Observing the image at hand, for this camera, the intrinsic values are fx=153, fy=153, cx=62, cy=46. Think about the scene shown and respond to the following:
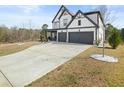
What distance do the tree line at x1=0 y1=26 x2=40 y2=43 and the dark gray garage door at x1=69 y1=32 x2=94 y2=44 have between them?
12.5 m

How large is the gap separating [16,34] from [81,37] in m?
15.1

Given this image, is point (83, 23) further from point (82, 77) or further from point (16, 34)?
point (82, 77)

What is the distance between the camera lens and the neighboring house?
22.1 metres

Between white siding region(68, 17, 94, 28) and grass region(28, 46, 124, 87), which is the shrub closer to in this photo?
white siding region(68, 17, 94, 28)

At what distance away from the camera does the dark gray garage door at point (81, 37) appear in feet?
73.1

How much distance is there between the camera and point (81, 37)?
23.2 m

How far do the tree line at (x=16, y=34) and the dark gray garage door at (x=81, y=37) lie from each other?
41.0 ft

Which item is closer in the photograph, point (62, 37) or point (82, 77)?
point (82, 77)

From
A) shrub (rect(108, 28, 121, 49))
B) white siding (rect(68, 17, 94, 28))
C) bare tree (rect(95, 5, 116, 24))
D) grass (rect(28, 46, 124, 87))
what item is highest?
bare tree (rect(95, 5, 116, 24))

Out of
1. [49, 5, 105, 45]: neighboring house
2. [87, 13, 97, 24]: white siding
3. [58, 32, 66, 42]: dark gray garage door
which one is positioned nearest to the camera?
[49, 5, 105, 45]: neighboring house

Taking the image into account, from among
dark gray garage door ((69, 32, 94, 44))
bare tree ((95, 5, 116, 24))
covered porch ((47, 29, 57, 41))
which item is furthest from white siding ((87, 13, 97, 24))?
bare tree ((95, 5, 116, 24))

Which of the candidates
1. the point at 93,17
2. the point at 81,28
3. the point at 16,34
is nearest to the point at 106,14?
the point at 93,17

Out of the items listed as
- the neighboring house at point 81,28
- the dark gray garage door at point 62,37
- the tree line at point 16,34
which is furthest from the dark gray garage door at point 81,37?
the tree line at point 16,34

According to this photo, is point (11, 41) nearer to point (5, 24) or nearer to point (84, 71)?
point (5, 24)
